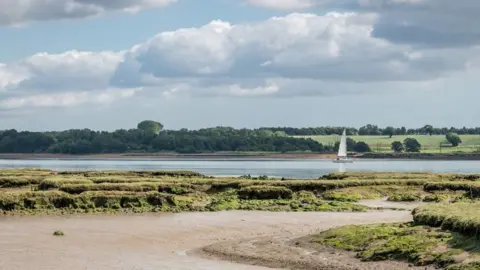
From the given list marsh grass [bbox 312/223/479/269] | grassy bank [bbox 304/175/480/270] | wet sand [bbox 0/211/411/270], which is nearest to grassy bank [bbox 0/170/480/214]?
wet sand [bbox 0/211/411/270]

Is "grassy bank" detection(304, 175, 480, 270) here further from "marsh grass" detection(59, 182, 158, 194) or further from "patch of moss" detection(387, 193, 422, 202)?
"marsh grass" detection(59, 182, 158, 194)

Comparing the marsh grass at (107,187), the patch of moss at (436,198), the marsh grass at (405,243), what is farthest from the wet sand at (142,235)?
the marsh grass at (107,187)

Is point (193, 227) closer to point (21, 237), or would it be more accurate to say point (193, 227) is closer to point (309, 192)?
point (21, 237)

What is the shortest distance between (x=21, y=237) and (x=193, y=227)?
8622 millimetres

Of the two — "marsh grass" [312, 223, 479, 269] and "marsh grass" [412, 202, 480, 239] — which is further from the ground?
"marsh grass" [412, 202, 480, 239]

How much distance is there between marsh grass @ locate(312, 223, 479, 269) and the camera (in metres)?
26.1

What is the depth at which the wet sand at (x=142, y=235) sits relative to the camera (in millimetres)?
30953

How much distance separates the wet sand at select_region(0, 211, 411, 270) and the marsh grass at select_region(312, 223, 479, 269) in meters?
3.96

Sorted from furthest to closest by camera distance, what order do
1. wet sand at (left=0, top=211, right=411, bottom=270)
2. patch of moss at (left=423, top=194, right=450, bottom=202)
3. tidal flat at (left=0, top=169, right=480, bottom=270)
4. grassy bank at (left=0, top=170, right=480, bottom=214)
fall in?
patch of moss at (left=423, top=194, right=450, bottom=202), grassy bank at (left=0, top=170, right=480, bottom=214), wet sand at (left=0, top=211, right=411, bottom=270), tidal flat at (left=0, top=169, right=480, bottom=270)

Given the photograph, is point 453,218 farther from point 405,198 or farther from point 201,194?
point 201,194

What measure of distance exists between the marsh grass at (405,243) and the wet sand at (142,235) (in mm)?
3960

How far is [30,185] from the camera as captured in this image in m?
61.5

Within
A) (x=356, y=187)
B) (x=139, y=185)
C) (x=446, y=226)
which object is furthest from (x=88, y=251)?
(x=356, y=187)

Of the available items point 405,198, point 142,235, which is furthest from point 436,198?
point 142,235
